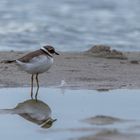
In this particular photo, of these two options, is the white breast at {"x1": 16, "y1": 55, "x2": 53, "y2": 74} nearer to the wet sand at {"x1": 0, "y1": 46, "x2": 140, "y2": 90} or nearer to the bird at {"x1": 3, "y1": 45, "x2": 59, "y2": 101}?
the bird at {"x1": 3, "y1": 45, "x2": 59, "y2": 101}

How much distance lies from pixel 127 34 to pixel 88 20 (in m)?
2.36

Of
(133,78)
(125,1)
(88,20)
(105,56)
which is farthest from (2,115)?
(125,1)

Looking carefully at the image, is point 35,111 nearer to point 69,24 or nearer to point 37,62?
point 37,62

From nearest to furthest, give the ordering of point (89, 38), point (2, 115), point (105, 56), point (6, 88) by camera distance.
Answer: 1. point (2, 115)
2. point (6, 88)
3. point (105, 56)
4. point (89, 38)

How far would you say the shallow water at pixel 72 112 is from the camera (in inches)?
352

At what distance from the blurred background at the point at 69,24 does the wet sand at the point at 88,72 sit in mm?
3760

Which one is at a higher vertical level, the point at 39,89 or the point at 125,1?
the point at 125,1

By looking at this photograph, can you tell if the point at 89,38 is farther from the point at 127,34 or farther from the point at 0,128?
the point at 0,128

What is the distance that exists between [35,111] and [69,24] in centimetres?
1232

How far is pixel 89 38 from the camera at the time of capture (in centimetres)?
2039

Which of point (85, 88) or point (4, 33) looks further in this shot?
point (4, 33)

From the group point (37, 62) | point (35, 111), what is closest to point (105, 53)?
point (37, 62)

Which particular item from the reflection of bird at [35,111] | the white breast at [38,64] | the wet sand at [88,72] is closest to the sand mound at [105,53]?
the wet sand at [88,72]

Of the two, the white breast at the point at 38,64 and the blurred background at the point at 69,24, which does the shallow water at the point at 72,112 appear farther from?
the blurred background at the point at 69,24
